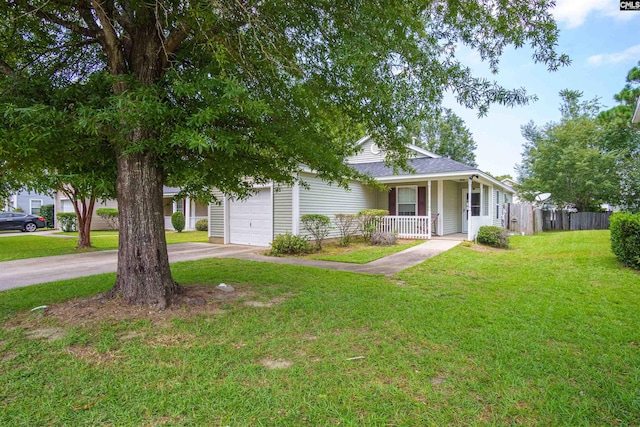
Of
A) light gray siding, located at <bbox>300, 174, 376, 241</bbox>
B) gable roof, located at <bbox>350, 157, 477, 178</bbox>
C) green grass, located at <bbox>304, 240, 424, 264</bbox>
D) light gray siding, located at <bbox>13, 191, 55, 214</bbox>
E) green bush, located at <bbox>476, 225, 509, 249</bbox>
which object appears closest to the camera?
green grass, located at <bbox>304, 240, 424, 264</bbox>

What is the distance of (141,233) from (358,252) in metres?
7.20

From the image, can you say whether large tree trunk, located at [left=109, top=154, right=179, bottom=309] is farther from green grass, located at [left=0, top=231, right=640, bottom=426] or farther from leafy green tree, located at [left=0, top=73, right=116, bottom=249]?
green grass, located at [left=0, top=231, right=640, bottom=426]

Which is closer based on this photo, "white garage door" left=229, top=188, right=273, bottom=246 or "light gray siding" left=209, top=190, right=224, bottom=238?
"white garage door" left=229, top=188, right=273, bottom=246

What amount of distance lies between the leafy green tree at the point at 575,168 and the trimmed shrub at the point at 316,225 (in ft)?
59.4

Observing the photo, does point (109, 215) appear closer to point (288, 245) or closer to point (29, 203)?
point (29, 203)

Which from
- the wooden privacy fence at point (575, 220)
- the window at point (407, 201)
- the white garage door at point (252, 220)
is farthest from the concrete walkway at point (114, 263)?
the wooden privacy fence at point (575, 220)

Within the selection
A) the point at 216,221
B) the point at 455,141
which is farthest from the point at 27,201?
the point at 455,141

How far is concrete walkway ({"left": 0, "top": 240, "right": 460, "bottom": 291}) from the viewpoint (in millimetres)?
7652

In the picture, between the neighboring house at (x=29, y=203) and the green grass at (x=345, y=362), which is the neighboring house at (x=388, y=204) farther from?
the neighboring house at (x=29, y=203)

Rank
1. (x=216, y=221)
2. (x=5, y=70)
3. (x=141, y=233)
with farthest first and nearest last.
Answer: (x=216, y=221) → (x=141, y=233) → (x=5, y=70)

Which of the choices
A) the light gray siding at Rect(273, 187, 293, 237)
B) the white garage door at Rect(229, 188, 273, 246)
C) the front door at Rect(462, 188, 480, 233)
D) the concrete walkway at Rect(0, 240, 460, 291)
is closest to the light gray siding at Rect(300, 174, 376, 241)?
the light gray siding at Rect(273, 187, 293, 237)

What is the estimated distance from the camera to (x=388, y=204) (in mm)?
16188

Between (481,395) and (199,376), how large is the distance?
2.33 m

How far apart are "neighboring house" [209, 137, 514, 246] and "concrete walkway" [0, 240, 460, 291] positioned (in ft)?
4.35
